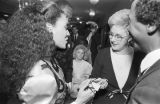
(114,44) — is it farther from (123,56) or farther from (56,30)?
(56,30)

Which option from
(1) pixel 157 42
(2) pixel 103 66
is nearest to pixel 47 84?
(1) pixel 157 42

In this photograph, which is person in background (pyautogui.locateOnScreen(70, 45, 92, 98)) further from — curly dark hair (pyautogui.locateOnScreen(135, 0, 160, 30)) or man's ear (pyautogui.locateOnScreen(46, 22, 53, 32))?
curly dark hair (pyautogui.locateOnScreen(135, 0, 160, 30))

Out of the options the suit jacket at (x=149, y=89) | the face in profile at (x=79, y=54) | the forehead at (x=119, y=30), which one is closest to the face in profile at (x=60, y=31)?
the forehead at (x=119, y=30)

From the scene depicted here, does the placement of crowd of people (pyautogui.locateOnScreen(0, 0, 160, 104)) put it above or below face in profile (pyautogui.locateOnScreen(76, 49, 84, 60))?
above

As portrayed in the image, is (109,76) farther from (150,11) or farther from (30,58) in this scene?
(150,11)

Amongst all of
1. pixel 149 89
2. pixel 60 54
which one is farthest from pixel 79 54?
pixel 149 89

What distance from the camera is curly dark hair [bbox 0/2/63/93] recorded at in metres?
1.28

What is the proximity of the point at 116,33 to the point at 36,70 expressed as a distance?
80 cm

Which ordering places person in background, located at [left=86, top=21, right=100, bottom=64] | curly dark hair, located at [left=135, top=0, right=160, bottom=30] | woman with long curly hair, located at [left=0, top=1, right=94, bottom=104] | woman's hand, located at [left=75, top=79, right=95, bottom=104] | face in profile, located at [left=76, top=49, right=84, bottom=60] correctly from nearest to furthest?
curly dark hair, located at [left=135, top=0, right=160, bottom=30], woman with long curly hair, located at [left=0, top=1, right=94, bottom=104], woman's hand, located at [left=75, top=79, right=95, bottom=104], face in profile, located at [left=76, top=49, right=84, bottom=60], person in background, located at [left=86, top=21, right=100, bottom=64]

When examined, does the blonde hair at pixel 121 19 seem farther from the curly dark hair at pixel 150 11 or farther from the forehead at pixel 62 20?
the curly dark hair at pixel 150 11

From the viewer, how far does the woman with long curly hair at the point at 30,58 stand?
4.00 ft

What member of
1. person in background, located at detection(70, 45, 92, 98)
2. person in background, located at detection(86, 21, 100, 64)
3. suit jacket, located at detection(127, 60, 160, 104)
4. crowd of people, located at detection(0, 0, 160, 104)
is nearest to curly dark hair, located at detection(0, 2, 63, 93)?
crowd of people, located at detection(0, 0, 160, 104)

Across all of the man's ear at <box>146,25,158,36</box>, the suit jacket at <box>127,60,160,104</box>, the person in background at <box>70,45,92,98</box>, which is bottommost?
the person in background at <box>70,45,92,98</box>

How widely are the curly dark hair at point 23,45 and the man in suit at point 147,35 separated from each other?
0.48m
